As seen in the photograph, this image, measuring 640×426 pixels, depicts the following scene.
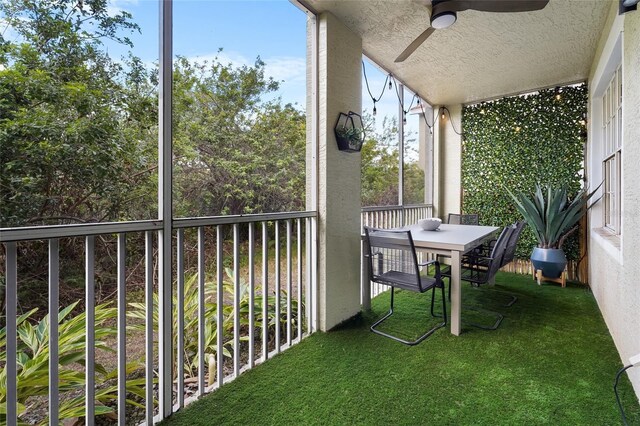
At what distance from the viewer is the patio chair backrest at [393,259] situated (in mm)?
2453

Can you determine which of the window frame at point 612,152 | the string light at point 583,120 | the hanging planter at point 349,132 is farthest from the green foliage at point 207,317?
the string light at point 583,120

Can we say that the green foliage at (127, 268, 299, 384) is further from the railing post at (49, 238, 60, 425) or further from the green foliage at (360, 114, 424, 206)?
the green foliage at (360, 114, 424, 206)

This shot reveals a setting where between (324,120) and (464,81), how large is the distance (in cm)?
250

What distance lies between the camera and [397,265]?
2.65 meters

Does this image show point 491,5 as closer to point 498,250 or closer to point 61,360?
point 498,250

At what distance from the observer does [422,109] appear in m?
4.89

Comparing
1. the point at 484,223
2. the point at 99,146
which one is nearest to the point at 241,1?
the point at 99,146

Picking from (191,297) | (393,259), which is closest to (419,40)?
(393,259)

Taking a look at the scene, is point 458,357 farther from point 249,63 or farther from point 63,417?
point 249,63

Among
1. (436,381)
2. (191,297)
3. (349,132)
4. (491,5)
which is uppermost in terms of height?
(491,5)

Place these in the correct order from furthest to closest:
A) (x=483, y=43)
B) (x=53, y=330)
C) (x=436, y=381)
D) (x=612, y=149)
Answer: (x=612, y=149)
(x=483, y=43)
(x=436, y=381)
(x=53, y=330)

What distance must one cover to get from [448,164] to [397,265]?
3201mm

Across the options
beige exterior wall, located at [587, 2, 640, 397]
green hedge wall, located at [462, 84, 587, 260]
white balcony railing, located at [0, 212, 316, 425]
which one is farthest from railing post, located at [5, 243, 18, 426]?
green hedge wall, located at [462, 84, 587, 260]

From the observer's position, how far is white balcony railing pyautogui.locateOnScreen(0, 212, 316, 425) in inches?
49.8
